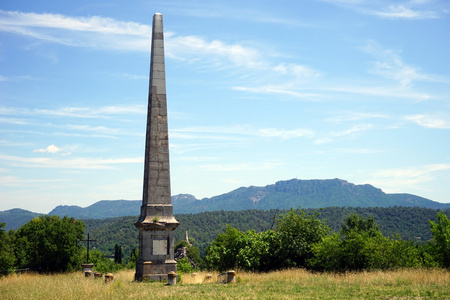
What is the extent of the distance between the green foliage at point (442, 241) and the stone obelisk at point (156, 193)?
42.9 feet

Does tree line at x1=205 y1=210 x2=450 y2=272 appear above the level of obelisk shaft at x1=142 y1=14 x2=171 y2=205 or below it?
below

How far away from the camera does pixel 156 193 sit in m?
21.8

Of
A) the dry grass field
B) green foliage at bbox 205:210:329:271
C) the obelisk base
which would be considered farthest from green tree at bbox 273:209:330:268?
the obelisk base

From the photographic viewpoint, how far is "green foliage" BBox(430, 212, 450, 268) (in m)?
21.3

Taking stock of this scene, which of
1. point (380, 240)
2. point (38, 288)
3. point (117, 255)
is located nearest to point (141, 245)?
point (38, 288)

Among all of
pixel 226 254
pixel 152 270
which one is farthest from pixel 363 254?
pixel 152 270

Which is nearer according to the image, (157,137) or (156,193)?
(156,193)

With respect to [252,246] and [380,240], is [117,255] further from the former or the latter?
[380,240]

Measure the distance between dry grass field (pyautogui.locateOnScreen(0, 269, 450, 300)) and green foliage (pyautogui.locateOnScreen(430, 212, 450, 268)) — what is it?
105 inches

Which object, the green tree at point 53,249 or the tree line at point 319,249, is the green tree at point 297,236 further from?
the green tree at point 53,249

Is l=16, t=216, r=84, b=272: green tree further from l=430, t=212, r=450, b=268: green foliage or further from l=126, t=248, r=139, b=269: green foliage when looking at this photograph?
l=430, t=212, r=450, b=268: green foliage

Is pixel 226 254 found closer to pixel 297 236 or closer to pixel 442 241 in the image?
pixel 297 236

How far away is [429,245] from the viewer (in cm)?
2248

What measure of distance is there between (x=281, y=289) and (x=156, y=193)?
27.1 feet
